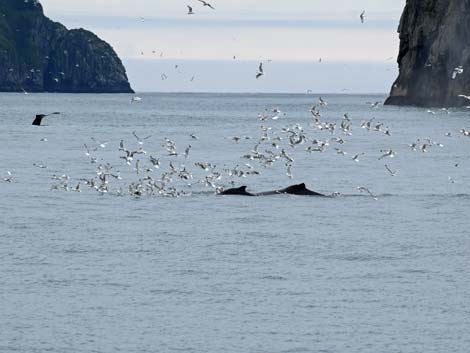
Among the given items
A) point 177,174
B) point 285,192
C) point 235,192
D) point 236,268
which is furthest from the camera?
point 177,174

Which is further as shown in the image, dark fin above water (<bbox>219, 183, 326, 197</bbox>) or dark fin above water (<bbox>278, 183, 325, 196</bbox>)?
dark fin above water (<bbox>278, 183, 325, 196</bbox>)

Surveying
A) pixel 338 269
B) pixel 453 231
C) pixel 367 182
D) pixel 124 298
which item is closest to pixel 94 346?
pixel 124 298

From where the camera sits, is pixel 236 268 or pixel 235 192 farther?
pixel 235 192

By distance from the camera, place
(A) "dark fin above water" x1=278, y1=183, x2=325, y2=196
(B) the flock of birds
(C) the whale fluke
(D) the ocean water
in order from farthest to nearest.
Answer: (A) "dark fin above water" x1=278, y1=183, x2=325, y2=196 < (C) the whale fluke < (B) the flock of birds < (D) the ocean water

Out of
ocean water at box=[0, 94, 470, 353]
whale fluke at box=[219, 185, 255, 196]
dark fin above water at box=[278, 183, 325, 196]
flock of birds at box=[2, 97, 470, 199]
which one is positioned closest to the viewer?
ocean water at box=[0, 94, 470, 353]

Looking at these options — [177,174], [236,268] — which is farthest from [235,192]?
[236,268]

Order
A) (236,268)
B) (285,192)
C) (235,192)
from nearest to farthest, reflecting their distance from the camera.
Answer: (236,268) < (235,192) < (285,192)

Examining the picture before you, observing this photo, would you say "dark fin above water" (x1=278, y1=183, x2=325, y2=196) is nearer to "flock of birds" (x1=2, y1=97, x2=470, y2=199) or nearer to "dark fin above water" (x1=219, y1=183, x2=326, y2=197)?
"dark fin above water" (x1=219, y1=183, x2=326, y2=197)

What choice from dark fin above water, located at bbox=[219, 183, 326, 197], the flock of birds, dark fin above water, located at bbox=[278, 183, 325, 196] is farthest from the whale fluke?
dark fin above water, located at bbox=[278, 183, 325, 196]

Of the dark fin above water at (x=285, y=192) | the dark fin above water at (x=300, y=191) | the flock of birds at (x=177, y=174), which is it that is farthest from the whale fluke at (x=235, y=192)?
the dark fin above water at (x=300, y=191)

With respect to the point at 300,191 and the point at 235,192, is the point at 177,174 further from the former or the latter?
the point at 300,191

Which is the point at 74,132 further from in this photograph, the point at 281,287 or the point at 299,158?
the point at 281,287

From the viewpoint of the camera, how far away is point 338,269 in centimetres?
3556

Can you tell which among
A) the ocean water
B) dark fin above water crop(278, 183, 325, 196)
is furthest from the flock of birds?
dark fin above water crop(278, 183, 325, 196)
